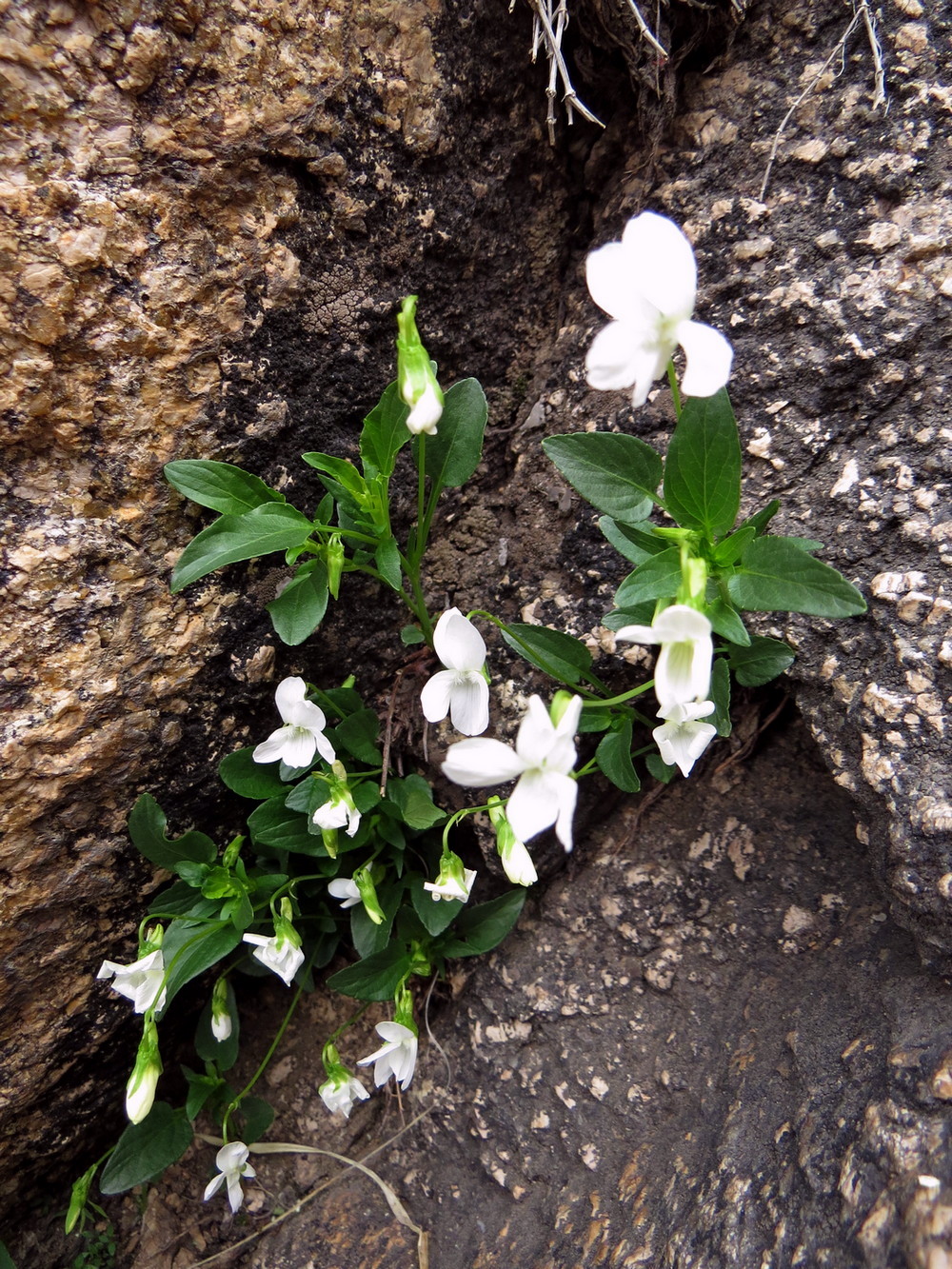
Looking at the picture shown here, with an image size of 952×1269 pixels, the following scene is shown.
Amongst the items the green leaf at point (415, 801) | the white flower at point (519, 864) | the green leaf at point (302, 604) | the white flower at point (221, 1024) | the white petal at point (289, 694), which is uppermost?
the green leaf at point (302, 604)

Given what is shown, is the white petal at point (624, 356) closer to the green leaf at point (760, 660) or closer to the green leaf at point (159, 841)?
the green leaf at point (760, 660)

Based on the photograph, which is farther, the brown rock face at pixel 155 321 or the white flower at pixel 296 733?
the white flower at pixel 296 733

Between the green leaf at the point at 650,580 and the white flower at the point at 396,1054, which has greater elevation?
the green leaf at the point at 650,580

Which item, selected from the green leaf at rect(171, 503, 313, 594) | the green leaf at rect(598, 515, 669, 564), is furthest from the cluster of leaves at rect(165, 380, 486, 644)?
the green leaf at rect(598, 515, 669, 564)

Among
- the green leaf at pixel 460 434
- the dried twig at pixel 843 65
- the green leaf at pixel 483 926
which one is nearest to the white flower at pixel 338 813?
the green leaf at pixel 483 926

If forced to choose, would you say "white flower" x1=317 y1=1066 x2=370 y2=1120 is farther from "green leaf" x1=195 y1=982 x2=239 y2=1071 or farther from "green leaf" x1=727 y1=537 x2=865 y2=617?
"green leaf" x1=727 y1=537 x2=865 y2=617

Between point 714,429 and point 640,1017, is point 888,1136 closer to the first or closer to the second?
point 640,1017
